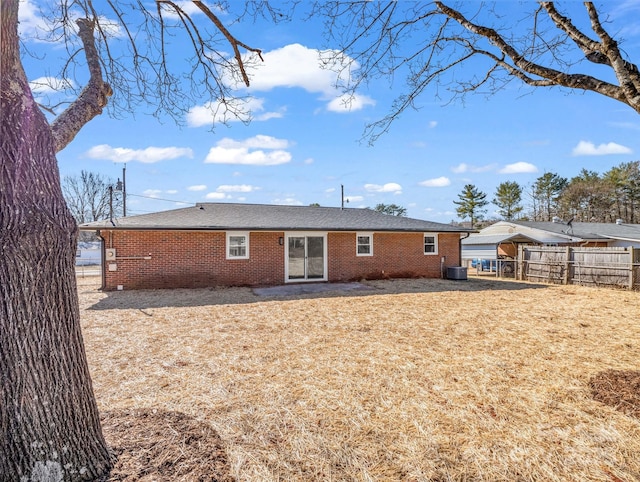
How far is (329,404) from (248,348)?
7.50 ft

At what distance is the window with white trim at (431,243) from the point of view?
15.5 meters

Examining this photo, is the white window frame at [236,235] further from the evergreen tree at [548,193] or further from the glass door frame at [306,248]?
the evergreen tree at [548,193]

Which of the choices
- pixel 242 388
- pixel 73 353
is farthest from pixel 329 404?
pixel 73 353

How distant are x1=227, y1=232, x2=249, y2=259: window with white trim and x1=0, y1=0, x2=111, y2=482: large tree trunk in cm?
1040

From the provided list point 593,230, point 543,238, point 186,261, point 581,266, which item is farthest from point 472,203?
point 186,261

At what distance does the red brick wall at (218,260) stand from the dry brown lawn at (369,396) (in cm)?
408

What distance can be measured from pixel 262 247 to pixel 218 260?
5.51 ft

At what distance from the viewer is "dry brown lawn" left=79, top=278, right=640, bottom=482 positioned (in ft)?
8.17

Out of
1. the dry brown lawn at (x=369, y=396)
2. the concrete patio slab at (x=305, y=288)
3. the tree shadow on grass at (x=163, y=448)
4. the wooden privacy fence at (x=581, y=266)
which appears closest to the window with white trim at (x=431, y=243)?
the wooden privacy fence at (x=581, y=266)

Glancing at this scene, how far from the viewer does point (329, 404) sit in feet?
11.3

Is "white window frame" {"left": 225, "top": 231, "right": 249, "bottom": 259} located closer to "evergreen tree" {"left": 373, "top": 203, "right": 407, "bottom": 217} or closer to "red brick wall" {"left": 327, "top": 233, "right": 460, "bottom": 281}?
"red brick wall" {"left": 327, "top": 233, "right": 460, "bottom": 281}

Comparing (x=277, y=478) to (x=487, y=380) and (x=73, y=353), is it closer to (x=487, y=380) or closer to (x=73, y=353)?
(x=73, y=353)

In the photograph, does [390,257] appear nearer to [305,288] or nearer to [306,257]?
[306,257]

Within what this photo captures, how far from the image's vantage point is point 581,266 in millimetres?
13281
